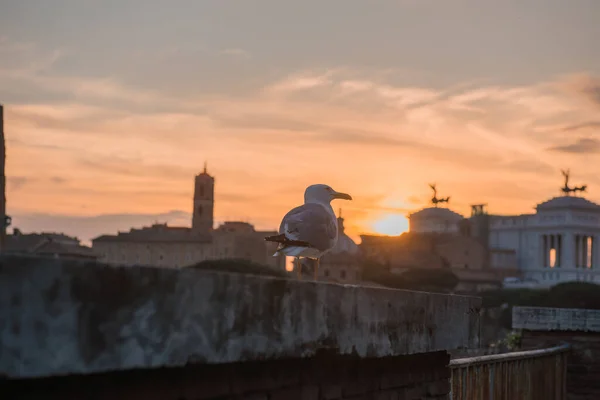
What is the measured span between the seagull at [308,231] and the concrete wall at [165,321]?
2.08 m

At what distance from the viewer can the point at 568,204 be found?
131 m

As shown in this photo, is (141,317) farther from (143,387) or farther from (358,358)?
(358,358)

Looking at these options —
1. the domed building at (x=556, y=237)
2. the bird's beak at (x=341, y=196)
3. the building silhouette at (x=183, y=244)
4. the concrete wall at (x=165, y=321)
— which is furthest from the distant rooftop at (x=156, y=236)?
the concrete wall at (x=165, y=321)

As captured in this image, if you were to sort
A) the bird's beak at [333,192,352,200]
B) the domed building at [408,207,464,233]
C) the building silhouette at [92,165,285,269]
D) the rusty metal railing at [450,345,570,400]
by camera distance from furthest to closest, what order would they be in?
1. the domed building at [408,207,464,233]
2. the building silhouette at [92,165,285,269]
3. the rusty metal railing at [450,345,570,400]
4. the bird's beak at [333,192,352,200]

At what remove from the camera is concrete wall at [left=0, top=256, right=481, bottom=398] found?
250cm

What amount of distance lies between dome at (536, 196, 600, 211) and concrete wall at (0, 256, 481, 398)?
130 meters

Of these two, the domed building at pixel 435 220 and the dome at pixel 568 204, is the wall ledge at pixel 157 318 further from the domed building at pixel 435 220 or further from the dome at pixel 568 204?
the domed building at pixel 435 220

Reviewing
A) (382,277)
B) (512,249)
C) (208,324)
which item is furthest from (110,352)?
(512,249)

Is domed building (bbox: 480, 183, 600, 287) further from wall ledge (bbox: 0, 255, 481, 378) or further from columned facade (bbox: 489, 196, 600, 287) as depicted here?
wall ledge (bbox: 0, 255, 481, 378)

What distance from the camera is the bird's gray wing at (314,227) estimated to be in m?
6.54

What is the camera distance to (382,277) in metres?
101

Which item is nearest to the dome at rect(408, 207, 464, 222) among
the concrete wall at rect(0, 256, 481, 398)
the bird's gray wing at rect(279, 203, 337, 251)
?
the bird's gray wing at rect(279, 203, 337, 251)

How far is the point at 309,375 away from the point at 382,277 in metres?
97.4

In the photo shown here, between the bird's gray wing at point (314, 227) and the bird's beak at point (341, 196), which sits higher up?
the bird's beak at point (341, 196)
